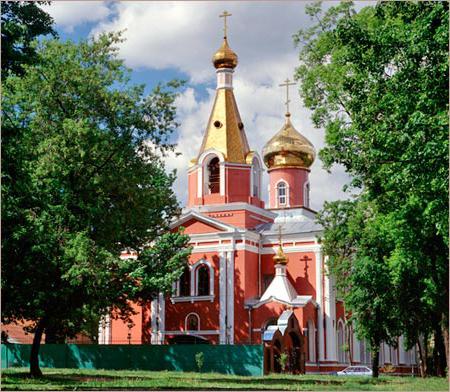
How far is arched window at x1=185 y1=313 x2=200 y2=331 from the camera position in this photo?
122 feet

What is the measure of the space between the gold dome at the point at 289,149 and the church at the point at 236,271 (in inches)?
127

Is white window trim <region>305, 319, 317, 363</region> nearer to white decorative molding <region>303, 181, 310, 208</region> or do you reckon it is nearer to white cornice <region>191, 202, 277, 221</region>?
white cornice <region>191, 202, 277, 221</region>

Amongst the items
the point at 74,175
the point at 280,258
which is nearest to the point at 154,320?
the point at 280,258

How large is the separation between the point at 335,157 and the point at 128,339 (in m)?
21.3

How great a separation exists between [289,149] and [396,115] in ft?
87.9

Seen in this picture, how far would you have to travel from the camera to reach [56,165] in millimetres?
20422

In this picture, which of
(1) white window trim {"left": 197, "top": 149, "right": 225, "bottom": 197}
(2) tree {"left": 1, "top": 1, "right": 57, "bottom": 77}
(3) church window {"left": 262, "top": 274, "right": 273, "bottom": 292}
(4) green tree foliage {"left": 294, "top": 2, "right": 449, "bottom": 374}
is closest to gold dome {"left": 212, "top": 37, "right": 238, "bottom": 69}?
(1) white window trim {"left": 197, "top": 149, "right": 225, "bottom": 197}

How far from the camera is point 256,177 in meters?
39.9

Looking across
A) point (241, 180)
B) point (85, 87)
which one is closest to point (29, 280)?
point (85, 87)

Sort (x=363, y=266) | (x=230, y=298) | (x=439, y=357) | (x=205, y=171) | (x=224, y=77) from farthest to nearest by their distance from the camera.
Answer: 1. (x=224, y=77)
2. (x=205, y=171)
3. (x=230, y=298)
4. (x=439, y=357)
5. (x=363, y=266)

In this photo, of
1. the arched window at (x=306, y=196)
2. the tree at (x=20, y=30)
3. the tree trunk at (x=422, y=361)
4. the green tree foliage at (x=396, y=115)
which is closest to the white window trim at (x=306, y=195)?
the arched window at (x=306, y=196)

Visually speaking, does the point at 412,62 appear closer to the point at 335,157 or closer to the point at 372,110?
the point at 372,110

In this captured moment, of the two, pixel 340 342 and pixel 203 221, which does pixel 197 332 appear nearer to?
pixel 203 221

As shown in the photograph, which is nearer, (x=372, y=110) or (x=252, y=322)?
(x=372, y=110)
